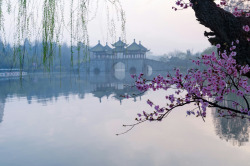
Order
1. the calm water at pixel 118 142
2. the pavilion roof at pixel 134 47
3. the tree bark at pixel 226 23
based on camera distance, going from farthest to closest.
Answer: the pavilion roof at pixel 134 47 → the calm water at pixel 118 142 → the tree bark at pixel 226 23


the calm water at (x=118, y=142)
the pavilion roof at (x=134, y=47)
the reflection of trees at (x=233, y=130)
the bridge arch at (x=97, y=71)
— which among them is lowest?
the calm water at (x=118, y=142)

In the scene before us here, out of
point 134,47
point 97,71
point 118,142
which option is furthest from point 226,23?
point 97,71

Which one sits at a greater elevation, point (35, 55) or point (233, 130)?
point (35, 55)

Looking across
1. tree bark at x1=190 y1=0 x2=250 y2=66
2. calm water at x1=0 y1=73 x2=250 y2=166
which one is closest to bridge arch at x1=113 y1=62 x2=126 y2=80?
calm water at x1=0 y1=73 x2=250 y2=166

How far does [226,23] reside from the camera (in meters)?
2.51

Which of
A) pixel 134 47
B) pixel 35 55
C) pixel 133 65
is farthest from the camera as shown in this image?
pixel 133 65

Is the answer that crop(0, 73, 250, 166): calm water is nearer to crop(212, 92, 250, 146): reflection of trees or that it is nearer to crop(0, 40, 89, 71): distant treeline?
crop(212, 92, 250, 146): reflection of trees

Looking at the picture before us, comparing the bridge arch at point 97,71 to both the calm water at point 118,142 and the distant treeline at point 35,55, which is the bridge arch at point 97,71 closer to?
→ the calm water at point 118,142

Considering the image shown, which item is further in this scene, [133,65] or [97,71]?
[97,71]

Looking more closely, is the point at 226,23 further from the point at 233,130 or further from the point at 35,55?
the point at 233,130

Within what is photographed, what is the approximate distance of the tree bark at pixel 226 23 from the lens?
250 centimetres

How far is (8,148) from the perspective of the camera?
8.57 meters

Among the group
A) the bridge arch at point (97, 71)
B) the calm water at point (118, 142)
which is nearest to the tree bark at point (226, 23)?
the calm water at point (118, 142)

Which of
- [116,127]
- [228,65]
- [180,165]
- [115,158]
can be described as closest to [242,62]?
[228,65]
